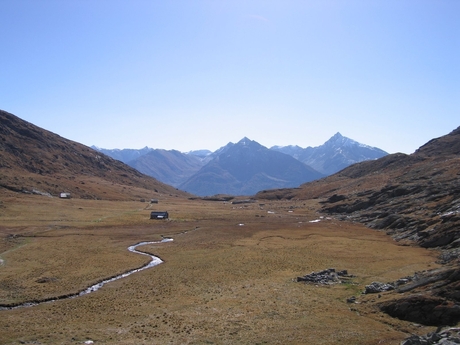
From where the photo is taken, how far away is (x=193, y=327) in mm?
35750

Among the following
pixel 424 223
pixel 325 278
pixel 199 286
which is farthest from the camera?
pixel 424 223

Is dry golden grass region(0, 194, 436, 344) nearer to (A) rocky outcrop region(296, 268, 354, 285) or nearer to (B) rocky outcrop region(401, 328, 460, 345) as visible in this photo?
(A) rocky outcrop region(296, 268, 354, 285)

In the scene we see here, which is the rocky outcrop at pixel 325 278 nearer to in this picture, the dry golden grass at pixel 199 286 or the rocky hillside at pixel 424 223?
the dry golden grass at pixel 199 286

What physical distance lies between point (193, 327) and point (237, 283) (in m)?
17.7

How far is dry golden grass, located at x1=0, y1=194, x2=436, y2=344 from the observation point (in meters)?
33.9

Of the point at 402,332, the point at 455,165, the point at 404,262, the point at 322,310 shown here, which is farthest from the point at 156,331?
the point at 455,165

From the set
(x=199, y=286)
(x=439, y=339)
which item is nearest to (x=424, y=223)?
(x=199, y=286)

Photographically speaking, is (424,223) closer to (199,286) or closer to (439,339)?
(199,286)

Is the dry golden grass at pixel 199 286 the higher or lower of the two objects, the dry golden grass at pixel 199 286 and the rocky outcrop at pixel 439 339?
the lower

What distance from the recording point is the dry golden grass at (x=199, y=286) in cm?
3388

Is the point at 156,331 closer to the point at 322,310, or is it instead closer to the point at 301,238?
the point at 322,310

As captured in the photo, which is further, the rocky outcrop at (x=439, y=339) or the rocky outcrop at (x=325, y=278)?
the rocky outcrop at (x=325, y=278)

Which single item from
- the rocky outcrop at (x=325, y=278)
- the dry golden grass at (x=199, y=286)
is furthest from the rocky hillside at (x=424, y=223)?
the rocky outcrop at (x=325, y=278)

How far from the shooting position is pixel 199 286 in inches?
2024
